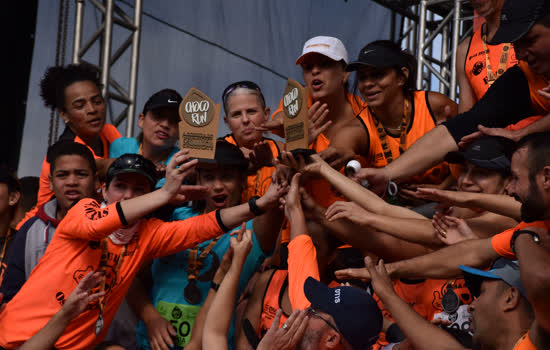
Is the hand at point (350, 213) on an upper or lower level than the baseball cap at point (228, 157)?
lower

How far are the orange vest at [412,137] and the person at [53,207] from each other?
1.56m

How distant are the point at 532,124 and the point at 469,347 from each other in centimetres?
92

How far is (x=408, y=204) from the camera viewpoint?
11.9 ft

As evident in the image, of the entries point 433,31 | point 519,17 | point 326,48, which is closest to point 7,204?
point 326,48

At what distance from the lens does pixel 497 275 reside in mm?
2246

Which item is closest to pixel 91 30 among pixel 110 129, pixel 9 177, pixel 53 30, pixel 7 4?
pixel 53 30

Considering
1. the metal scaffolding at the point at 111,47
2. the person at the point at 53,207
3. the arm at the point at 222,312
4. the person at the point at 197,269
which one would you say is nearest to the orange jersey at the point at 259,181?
the person at the point at 197,269

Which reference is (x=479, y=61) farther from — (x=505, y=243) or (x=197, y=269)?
(x=197, y=269)

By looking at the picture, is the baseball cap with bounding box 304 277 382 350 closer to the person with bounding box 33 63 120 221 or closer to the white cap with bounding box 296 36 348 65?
the white cap with bounding box 296 36 348 65

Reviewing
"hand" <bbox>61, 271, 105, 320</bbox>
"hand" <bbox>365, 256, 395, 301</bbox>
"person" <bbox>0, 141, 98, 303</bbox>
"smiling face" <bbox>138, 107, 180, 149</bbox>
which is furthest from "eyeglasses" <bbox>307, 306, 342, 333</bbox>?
"smiling face" <bbox>138, 107, 180, 149</bbox>

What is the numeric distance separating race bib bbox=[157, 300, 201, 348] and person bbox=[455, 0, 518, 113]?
1.82 m

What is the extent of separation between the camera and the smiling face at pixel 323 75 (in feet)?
12.4

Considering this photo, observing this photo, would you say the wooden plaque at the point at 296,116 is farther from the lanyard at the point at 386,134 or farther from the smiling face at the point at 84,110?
the smiling face at the point at 84,110

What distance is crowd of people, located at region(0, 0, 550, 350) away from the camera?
2484mm
